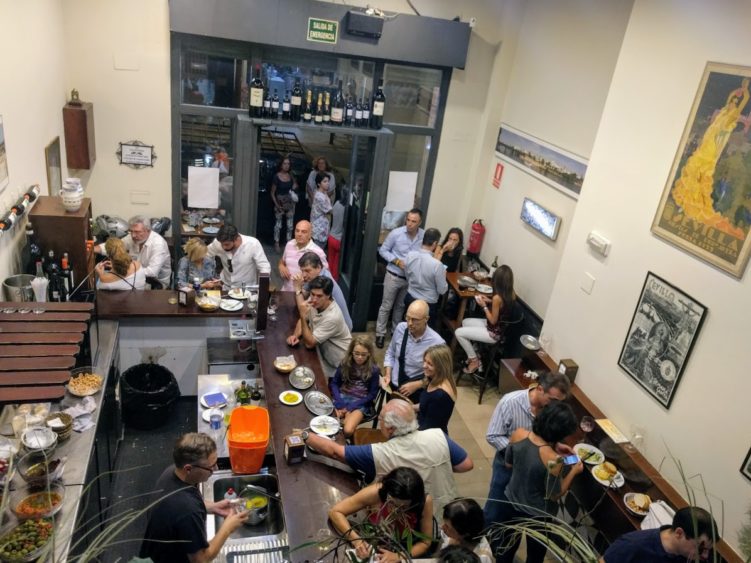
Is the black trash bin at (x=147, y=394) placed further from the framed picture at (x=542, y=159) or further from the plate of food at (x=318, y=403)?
the framed picture at (x=542, y=159)

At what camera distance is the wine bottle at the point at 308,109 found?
605 cm

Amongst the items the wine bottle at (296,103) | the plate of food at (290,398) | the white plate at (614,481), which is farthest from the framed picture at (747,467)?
the wine bottle at (296,103)

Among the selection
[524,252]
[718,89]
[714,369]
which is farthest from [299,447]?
[524,252]

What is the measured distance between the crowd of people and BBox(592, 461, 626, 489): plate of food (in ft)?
0.67

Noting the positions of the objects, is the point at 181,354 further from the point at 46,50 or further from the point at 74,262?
the point at 46,50

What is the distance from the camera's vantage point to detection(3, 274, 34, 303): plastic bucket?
378 cm

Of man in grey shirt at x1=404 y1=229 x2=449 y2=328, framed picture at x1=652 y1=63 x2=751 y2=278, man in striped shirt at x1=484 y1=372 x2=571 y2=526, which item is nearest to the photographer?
framed picture at x1=652 y1=63 x2=751 y2=278

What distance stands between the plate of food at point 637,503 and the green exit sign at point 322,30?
4864mm

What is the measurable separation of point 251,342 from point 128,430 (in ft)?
4.47

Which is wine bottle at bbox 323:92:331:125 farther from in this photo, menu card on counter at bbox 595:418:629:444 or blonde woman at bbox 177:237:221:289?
menu card on counter at bbox 595:418:629:444

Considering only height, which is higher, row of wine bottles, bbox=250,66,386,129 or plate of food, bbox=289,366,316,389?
row of wine bottles, bbox=250,66,386,129

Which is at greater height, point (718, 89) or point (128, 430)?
point (718, 89)

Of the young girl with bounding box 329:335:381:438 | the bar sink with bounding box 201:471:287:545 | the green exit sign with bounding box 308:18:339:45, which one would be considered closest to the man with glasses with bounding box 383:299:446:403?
the young girl with bounding box 329:335:381:438

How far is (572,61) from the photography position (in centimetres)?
553
